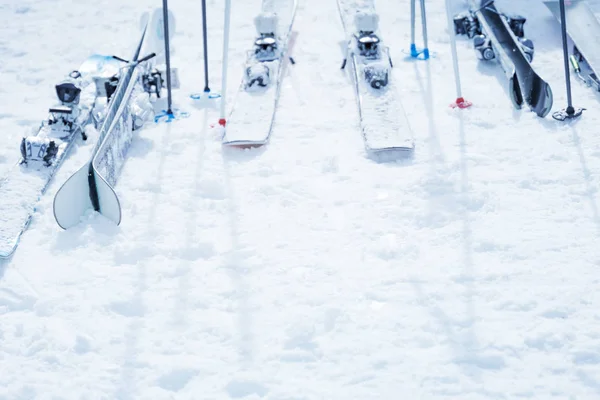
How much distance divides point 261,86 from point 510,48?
298cm

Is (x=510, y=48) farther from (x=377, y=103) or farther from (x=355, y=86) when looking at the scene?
(x=377, y=103)

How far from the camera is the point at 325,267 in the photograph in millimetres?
4859

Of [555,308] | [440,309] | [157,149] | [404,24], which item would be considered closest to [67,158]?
[157,149]

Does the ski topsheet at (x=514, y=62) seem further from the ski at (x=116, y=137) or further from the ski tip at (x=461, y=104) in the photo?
the ski at (x=116, y=137)

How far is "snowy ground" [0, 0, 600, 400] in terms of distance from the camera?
4.02 meters

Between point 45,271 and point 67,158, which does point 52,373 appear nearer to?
point 45,271

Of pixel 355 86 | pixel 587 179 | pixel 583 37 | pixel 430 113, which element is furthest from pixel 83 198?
pixel 583 37

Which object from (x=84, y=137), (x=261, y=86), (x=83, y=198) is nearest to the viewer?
(x=83, y=198)

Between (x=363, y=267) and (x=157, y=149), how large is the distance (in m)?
2.65

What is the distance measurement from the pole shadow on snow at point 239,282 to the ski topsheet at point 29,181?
1.63 meters

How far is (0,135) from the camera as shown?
683 centimetres

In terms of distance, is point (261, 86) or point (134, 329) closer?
point (134, 329)

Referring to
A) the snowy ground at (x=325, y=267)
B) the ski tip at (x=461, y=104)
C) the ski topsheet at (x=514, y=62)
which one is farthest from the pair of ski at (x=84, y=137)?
the ski topsheet at (x=514, y=62)

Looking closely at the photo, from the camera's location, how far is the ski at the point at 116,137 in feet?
17.4
